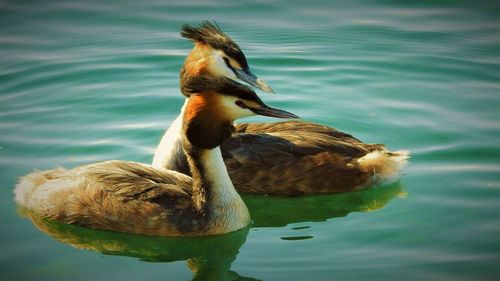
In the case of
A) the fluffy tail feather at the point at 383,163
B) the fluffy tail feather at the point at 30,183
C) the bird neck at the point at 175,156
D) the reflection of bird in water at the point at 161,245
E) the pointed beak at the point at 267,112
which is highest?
the fluffy tail feather at the point at 383,163

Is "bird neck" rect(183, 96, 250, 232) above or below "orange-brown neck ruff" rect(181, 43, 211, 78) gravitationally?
below

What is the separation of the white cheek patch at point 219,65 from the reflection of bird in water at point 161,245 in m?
1.65

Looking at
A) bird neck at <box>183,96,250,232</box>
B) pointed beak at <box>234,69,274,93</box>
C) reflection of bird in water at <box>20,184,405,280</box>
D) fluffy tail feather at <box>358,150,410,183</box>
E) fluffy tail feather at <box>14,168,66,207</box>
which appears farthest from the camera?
pointed beak at <box>234,69,274,93</box>

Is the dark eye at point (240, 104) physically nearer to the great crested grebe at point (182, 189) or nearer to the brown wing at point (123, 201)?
the great crested grebe at point (182, 189)

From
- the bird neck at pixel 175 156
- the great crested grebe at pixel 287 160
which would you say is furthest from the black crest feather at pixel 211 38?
the bird neck at pixel 175 156

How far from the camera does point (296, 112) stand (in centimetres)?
1012

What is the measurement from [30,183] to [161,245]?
1.26m

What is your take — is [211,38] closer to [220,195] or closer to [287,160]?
[287,160]

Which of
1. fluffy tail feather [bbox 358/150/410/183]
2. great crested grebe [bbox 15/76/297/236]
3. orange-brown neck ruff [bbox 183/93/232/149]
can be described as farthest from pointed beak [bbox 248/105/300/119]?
fluffy tail feather [bbox 358/150/410/183]

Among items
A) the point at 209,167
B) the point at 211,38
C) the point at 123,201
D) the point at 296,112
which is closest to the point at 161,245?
the point at 123,201

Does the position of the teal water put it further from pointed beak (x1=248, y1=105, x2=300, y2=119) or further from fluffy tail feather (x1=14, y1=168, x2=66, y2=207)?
pointed beak (x1=248, y1=105, x2=300, y2=119)

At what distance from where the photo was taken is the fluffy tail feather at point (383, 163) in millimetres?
8297

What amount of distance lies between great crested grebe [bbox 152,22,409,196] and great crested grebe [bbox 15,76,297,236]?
83 centimetres

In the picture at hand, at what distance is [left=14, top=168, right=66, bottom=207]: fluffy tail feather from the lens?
756 centimetres
